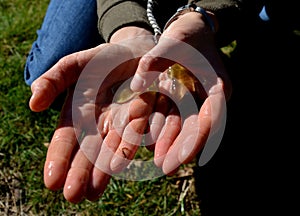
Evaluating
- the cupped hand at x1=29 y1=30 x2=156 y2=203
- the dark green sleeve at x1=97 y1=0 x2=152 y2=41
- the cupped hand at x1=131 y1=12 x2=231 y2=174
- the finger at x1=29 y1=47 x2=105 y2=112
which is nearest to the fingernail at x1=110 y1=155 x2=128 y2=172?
the cupped hand at x1=29 y1=30 x2=156 y2=203

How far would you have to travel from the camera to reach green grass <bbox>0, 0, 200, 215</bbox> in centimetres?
166

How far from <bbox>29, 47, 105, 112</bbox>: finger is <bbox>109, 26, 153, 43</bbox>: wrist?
0.59ft

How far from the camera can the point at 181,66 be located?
4.83ft

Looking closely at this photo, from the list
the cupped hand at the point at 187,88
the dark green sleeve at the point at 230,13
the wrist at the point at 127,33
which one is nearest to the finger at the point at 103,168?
the cupped hand at the point at 187,88

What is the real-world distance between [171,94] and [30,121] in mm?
693

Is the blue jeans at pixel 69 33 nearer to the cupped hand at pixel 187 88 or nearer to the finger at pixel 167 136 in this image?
the cupped hand at pixel 187 88

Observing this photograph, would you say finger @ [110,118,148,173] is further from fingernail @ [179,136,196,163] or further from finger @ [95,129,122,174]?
fingernail @ [179,136,196,163]

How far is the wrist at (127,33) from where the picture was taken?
158cm

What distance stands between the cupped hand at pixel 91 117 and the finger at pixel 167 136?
69 millimetres

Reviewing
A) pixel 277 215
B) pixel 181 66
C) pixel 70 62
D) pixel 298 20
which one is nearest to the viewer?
pixel 70 62

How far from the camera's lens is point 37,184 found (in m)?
1.72

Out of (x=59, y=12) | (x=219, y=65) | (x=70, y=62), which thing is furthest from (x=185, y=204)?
(x=59, y=12)

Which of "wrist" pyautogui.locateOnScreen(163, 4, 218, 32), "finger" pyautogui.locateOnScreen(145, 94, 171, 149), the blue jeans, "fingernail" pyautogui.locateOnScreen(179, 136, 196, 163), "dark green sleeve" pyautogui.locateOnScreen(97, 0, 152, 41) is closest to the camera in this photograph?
"fingernail" pyautogui.locateOnScreen(179, 136, 196, 163)

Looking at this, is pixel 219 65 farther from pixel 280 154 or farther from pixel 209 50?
pixel 280 154
